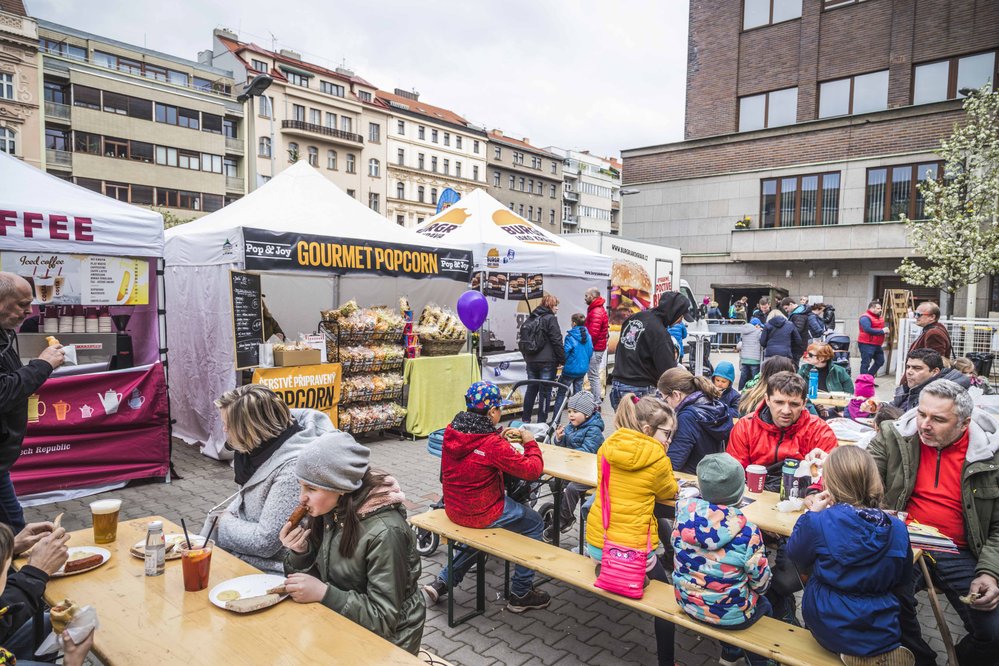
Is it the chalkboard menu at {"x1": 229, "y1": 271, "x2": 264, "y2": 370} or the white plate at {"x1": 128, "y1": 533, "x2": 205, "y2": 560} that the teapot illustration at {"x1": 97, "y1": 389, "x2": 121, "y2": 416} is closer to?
the chalkboard menu at {"x1": 229, "y1": 271, "x2": 264, "y2": 370}

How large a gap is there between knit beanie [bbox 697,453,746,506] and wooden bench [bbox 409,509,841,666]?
580mm

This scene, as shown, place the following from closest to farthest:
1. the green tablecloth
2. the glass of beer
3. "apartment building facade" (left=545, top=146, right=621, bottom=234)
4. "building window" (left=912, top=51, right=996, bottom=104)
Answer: the glass of beer
the green tablecloth
"building window" (left=912, top=51, right=996, bottom=104)
"apartment building facade" (left=545, top=146, right=621, bottom=234)

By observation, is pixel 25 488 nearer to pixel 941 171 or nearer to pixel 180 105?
pixel 941 171

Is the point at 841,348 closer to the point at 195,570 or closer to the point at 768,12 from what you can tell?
the point at 195,570

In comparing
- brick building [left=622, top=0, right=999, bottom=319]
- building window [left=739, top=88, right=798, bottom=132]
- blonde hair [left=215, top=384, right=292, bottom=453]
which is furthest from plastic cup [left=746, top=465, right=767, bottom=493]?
building window [left=739, top=88, right=798, bottom=132]

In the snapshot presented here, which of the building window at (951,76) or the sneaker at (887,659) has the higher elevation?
the building window at (951,76)

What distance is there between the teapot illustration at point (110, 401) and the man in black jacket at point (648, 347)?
16.9 feet

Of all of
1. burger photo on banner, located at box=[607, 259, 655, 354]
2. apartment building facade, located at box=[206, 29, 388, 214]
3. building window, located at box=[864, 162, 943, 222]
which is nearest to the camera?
burger photo on banner, located at box=[607, 259, 655, 354]

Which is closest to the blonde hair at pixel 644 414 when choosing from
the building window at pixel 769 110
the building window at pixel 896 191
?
the building window at pixel 896 191

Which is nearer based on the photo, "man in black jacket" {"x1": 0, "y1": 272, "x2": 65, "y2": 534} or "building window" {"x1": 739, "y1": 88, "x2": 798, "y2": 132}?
"man in black jacket" {"x1": 0, "y1": 272, "x2": 65, "y2": 534}

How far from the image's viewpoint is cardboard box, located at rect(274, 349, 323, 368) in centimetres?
699

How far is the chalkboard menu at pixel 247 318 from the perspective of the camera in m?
6.78

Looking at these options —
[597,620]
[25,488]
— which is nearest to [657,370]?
[597,620]

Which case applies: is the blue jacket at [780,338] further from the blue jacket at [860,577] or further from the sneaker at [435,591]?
the blue jacket at [860,577]
